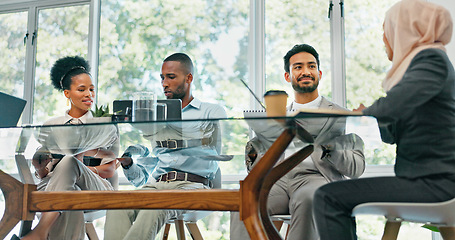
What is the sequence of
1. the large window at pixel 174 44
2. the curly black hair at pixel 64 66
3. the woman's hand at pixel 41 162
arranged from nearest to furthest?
the woman's hand at pixel 41 162, the curly black hair at pixel 64 66, the large window at pixel 174 44

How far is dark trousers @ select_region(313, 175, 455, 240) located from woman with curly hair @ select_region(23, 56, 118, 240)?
0.82 metres

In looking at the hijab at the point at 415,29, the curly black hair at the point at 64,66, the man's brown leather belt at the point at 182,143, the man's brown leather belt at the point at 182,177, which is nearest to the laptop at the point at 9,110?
the man's brown leather belt at the point at 182,143

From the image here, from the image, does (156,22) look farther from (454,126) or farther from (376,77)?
(454,126)

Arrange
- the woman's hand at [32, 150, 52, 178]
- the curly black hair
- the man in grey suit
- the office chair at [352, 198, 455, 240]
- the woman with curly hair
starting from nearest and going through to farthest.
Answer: the office chair at [352, 198, 455, 240] → the woman with curly hair → the woman's hand at [32, 150, 52, 178] → the man in grey suit → the curly black hair

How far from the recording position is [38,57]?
434cm

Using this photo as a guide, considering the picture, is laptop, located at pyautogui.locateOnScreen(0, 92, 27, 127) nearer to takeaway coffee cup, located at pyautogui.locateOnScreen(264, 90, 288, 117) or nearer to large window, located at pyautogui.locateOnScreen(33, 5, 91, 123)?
takeaway coffee cup, located at pyautogui.locateOnScreen(264, 90, 288, 117)

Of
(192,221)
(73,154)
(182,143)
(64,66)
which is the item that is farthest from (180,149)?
(64,66)

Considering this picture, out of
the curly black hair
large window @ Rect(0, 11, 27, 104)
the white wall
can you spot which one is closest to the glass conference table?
the curly black hair

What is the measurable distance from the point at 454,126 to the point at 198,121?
900 mm

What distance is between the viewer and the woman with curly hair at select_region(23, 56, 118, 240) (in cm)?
185

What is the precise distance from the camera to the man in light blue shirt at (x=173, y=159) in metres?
1.78

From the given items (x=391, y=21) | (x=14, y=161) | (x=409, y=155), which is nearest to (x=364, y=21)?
(x=391, y=21)

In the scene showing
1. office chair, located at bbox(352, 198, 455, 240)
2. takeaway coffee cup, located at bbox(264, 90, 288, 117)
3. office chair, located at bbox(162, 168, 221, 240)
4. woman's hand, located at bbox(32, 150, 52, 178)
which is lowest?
office chair, located at bbox(162, 168, 221, 240)

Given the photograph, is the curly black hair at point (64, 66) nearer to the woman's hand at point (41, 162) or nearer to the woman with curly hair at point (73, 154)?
the woman with curly hair at point (73, 154)
